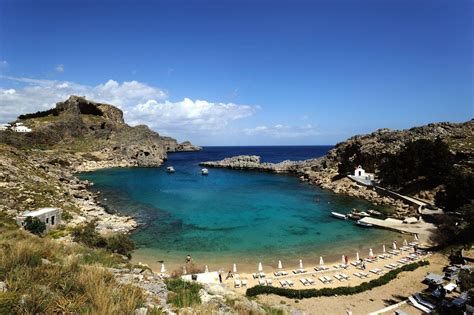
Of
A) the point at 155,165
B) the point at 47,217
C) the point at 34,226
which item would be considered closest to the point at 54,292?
the point at 34,226

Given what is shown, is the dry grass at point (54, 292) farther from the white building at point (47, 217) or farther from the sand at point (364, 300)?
the white building at point (47, 217)


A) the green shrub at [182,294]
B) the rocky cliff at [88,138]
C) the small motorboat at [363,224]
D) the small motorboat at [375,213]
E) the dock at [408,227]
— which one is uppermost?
the rocky cliff at [88,138]

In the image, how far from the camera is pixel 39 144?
292 feet

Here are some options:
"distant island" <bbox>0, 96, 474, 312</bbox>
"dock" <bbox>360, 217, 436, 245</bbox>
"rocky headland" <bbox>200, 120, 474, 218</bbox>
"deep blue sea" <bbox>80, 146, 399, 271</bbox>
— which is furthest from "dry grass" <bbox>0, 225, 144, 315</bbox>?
"rocky headland" <bbox>200, 120, 474, 218</bbox>

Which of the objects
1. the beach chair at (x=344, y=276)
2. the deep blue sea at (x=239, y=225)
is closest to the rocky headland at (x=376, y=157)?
the deep blue sea at (x=239, y=225)

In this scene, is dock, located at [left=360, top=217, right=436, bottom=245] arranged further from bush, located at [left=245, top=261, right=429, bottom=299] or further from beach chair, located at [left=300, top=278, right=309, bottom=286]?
beach chair, located at [left=300, top=278, right=309, bottom=286]

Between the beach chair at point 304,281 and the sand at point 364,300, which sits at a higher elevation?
the sand at point 364,300

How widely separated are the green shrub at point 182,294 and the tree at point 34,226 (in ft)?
56.7

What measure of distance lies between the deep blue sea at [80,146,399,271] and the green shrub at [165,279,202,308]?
12873 mm

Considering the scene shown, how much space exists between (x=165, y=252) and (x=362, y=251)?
61.5 feet

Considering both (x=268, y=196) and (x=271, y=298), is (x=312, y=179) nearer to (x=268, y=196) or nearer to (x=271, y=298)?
(x=268, y=196)

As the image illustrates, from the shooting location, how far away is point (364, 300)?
16.7m

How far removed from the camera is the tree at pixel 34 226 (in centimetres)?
2161

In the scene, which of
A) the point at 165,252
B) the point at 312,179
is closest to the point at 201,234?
the point at 165,252
